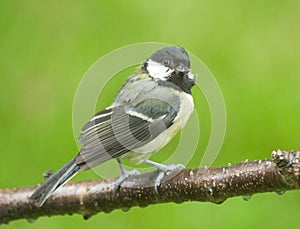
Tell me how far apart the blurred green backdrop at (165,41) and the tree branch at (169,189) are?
2.15ft

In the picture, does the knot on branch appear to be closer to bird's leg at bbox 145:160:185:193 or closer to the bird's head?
bird's leg at bbox 145:160:185:193

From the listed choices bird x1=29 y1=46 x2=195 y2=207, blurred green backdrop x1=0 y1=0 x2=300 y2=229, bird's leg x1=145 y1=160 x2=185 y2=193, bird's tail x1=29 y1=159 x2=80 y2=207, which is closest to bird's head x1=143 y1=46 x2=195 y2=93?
bird x1=29 y1=46 x2=195 y2=207

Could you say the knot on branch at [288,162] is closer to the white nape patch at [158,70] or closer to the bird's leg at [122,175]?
the bird's leg at [122,175]

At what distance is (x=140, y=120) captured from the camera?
2.36 meters

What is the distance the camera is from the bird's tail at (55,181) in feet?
7.04

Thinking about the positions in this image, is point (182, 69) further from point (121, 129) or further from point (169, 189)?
point (169, 189)

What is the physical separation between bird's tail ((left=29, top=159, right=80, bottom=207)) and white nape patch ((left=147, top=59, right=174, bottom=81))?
457mm

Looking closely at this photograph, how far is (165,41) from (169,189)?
1375mm

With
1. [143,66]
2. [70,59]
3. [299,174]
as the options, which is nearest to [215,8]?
[70,59]

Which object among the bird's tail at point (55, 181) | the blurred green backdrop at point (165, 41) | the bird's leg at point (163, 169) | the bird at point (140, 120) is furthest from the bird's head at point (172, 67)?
the blurred green backdrop at point (165, 41)

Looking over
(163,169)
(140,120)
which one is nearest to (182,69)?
(140,120)

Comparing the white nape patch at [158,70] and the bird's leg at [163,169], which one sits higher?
the white nape patch at [158,70]

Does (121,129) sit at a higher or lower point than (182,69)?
lower

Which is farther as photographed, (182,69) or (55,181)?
(182,69)
